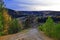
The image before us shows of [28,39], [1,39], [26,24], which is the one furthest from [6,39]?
[26,24]

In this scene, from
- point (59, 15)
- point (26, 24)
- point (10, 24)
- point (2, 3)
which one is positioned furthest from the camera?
point (26, 24)

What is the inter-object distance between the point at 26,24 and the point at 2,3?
30298mm

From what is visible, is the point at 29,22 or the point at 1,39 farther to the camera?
the point at 29,22

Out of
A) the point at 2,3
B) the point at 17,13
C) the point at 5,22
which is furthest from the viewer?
the point at 17,13

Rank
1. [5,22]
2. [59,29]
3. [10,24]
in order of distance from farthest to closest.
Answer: [10,24], [5,22], [59,29]

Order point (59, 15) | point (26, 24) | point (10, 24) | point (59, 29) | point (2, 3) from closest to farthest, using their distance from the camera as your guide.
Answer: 1. point (59, 29)
2. point (2, 3)
3. point (10, 24)
4. point (59, 15)
5. point (26, 24)

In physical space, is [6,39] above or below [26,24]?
above

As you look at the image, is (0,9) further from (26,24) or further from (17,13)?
(26,24)

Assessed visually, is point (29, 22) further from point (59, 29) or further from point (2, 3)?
point (59, 29)

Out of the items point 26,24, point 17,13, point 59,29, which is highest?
point 59,29

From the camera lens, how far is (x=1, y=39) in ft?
56.5

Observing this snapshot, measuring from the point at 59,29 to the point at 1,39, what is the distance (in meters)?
4.78

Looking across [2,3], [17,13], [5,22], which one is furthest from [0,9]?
[17,13]

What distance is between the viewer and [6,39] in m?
17.0
